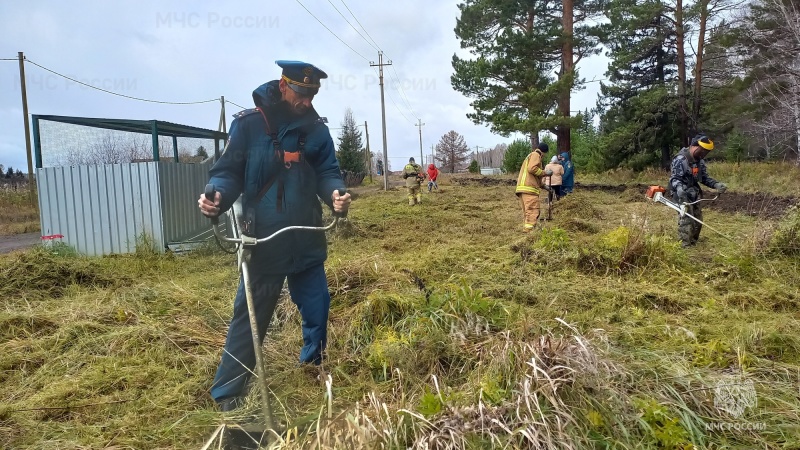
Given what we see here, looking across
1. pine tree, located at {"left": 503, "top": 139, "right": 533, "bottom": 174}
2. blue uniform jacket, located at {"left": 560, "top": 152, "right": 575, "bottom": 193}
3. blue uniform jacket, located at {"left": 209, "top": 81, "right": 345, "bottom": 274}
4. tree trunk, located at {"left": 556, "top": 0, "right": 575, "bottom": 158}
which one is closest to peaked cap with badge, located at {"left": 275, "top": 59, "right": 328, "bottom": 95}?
blue uniform jacket, located at {"left": 209, "top": 81, "right": 345, "bottom": 274}

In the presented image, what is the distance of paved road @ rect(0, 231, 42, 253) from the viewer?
11.0 metres

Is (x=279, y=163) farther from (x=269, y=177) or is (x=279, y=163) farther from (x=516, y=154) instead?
(x=516, y=154)

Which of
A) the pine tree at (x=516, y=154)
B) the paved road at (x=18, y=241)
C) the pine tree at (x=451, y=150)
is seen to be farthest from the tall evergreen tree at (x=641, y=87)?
the pine tree at (x=451, y=150)

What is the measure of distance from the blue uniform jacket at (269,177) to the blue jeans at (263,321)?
11 centimetres

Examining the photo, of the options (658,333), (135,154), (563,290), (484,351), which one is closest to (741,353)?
Answer: (658,333)

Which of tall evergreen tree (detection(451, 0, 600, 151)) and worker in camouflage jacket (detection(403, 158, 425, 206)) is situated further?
tall evergreen tree (detection(451, 0, 600, 151))

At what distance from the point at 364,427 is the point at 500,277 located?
311 centimetres

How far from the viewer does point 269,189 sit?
2.59 metres

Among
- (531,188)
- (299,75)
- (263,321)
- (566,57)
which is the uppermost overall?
(566,57)

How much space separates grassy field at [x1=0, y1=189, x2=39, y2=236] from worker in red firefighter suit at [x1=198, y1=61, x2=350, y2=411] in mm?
15062

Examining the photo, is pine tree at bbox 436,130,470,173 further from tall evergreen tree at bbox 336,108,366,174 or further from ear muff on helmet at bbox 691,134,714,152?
ear muff on helmet at bbox 691,134,714,152

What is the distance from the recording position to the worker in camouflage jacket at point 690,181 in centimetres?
630

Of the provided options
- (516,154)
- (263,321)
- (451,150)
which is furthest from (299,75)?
(451,150)

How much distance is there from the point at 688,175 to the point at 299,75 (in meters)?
5.65
